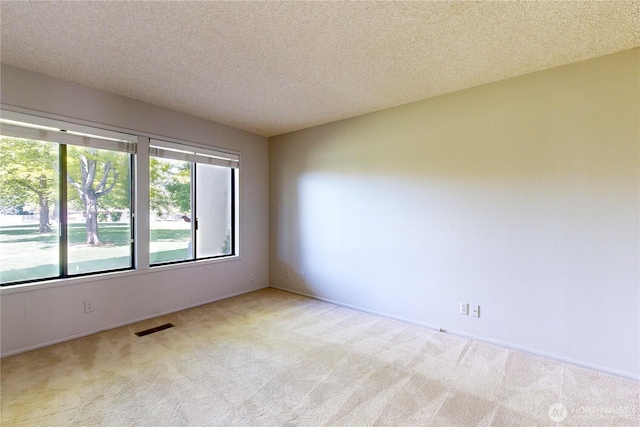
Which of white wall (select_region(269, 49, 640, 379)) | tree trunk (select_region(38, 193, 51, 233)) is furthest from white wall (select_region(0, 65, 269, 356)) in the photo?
white wall (select_region(269, 49, 640, 379))

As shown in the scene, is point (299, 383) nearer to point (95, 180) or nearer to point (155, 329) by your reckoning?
point (155, 329)

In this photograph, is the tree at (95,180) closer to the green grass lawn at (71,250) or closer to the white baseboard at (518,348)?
the green grass lawn at (71,250)

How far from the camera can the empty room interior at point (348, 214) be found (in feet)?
6.20

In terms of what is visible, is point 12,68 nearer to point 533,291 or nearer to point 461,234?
point 461,234

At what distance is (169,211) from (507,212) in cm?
383

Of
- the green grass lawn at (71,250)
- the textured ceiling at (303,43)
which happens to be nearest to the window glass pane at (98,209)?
the green grass lawn at (71,250)

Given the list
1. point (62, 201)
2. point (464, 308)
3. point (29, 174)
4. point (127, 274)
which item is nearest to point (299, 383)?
point (464, 308)

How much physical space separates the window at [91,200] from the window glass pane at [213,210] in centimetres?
1

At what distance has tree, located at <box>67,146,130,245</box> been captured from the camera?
9.60ft

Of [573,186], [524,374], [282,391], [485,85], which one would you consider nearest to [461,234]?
[573,186]

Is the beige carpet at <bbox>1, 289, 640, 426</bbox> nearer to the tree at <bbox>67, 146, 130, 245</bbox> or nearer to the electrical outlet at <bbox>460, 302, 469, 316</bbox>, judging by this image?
the electrical outlet at <bbox>460, 302, 469, 316</bbox>

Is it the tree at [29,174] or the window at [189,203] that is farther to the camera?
the window at [189,203]

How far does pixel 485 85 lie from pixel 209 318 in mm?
3902

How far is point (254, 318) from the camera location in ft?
11.2
